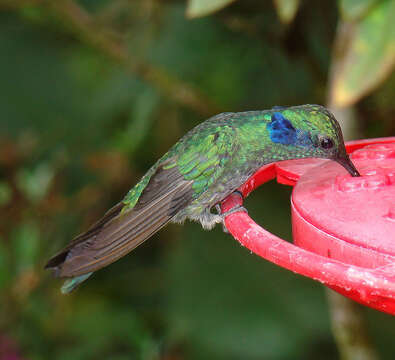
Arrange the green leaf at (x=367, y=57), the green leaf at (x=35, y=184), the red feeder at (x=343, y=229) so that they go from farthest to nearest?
1. the green leaf at (x=35, y=184)
2. the green leaf at (x=367, y=57)
3. the red feeder at (x=343, y=229)

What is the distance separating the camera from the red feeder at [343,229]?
4.63 ft

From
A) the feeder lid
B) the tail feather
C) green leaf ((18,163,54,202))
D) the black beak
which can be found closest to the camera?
the feeder lid

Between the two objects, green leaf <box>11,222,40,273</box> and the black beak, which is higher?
the black beak

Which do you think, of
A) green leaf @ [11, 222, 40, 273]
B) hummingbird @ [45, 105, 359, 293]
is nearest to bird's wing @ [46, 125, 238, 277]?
hummingbird @ [45, 105, 359, 293]

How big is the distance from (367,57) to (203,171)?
25.2 inches

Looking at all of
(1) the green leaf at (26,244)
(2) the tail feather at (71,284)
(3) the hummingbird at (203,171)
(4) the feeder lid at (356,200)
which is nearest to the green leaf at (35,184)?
(1) the green leaf at (26,244)

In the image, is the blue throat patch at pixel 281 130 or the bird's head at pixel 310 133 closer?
the bird's head at pixel 310 133

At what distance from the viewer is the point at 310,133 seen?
2.22 metres

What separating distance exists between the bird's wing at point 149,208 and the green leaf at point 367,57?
17.1 inches

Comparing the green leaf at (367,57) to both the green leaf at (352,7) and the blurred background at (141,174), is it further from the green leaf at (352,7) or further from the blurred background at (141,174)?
the blurred background at (141,174)

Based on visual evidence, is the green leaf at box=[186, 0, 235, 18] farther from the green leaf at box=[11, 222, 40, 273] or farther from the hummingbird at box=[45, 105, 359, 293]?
the green leaf at box=[11, 222, 40, 273]

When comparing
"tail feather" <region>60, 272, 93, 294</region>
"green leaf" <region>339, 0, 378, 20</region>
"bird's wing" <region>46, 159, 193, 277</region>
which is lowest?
"tail feather" <region>60, 272, 93, 294</region>

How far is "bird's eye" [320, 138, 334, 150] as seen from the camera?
2100 mm

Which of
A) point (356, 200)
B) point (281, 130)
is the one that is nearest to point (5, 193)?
point (281, 130)
